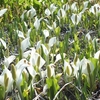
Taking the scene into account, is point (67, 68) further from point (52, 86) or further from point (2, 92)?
point (2, 92)

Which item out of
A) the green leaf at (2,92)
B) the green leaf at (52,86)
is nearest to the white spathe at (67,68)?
the green leaf at (52,86)

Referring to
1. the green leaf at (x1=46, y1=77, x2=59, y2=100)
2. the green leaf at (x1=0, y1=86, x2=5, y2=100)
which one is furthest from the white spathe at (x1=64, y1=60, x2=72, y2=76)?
the green leaf at (x1=0, y1=86, x2=5, y2=100)

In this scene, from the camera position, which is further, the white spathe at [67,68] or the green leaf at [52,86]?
the white spathe at [67,68]

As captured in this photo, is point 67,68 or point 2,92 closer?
point 2,92

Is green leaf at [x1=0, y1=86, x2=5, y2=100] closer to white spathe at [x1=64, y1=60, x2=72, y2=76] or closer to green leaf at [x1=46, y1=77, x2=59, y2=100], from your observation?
green leaf at [x1=46, y1=77, x2=59, y2=100]

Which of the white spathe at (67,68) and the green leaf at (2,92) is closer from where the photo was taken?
the green leaf at (2,92)

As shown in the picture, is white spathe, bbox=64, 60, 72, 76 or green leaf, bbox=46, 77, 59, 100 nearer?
green leaf, bbox=46, 77, 59, 100

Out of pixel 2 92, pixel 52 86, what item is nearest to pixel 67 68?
pixel 52 86

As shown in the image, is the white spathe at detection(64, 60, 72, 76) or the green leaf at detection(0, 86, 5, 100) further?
the white spathe at detection(64, 60, 72, 76)

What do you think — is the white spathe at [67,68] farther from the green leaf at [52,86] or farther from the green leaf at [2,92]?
the green leaf at [2,92]

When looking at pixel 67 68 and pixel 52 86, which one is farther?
pixel 67 68

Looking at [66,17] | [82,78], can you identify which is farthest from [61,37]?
[82,78]

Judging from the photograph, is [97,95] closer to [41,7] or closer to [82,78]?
[82,78]
